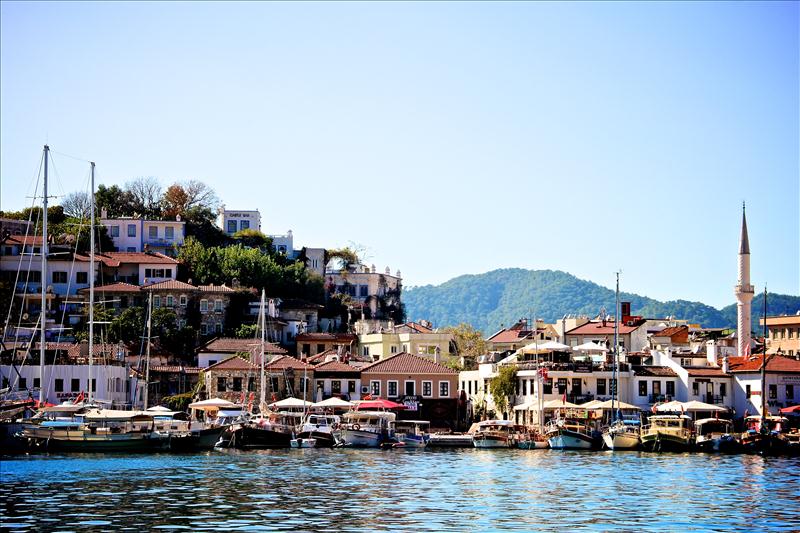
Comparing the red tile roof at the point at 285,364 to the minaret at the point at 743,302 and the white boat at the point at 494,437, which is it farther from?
the minaret at the point at 743,302

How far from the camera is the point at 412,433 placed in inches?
3366

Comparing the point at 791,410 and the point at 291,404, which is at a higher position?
the point at 291,404

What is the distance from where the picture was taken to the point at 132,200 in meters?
133

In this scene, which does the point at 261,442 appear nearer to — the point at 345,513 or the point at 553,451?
the point at 553,451

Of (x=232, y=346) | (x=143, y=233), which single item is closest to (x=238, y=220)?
(x=143, y=233)

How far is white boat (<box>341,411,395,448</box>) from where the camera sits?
8306cm

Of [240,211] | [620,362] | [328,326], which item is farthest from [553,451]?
[240,211]

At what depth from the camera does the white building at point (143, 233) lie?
12281 centimetres

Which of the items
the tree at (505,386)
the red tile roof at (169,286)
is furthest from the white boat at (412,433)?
the red tile roof at (169,286)

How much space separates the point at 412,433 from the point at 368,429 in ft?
11.7

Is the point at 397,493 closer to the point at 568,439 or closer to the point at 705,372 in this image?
the point at 568,439

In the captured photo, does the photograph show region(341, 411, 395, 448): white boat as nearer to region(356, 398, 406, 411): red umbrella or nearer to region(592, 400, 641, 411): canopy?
region(356, 398, 406, 411): red umbrella

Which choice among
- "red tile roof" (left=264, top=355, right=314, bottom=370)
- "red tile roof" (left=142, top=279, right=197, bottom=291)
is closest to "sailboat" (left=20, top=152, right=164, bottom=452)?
"red tile roof" (left=264, top=355, right=314, bottom=370)

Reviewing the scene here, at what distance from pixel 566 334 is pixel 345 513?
7378 cm
